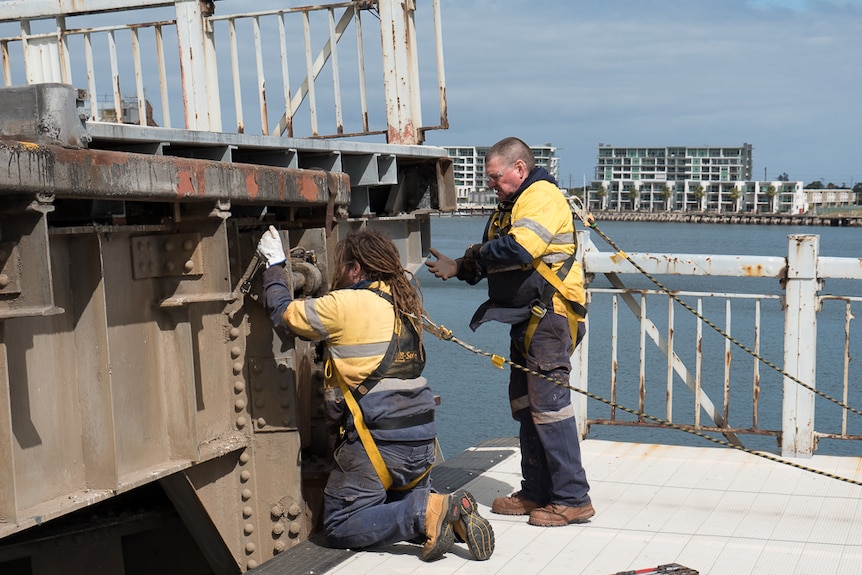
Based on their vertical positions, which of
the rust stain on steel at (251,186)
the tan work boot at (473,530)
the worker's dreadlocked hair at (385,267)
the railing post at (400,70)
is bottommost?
the tan work boot at (473,530)

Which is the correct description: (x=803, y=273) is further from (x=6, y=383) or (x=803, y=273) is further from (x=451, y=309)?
(x=451, y=309)

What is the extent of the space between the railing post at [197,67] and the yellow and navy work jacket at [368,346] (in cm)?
411

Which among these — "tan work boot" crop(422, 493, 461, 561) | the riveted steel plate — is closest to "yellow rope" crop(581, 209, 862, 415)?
"tan work boot" crop(422, 493, 461, 561)

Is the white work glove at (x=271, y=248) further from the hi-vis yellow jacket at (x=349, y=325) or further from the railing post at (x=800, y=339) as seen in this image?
the railing post at (x=800, y=339)

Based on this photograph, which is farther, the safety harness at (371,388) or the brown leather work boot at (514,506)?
the brown leather work boot at (514,506)

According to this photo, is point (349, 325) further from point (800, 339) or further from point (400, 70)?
point (400, 70)

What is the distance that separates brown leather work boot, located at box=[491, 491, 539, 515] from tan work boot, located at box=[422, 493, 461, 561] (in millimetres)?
972

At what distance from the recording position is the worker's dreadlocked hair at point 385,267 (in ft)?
17.8

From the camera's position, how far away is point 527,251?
5578 mm

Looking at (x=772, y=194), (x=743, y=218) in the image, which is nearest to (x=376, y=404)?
(x=743, y=218)

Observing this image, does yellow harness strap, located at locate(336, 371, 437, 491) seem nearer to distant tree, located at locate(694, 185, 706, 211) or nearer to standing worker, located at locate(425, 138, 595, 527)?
standing worker, located at locate(425, 138, 595, 527)

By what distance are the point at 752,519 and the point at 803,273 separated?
2.11 metres

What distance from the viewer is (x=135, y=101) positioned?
999 cm

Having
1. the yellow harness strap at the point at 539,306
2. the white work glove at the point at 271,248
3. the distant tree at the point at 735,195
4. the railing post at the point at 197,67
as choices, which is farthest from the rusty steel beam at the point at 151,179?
the distant tree at the point at 735,195
